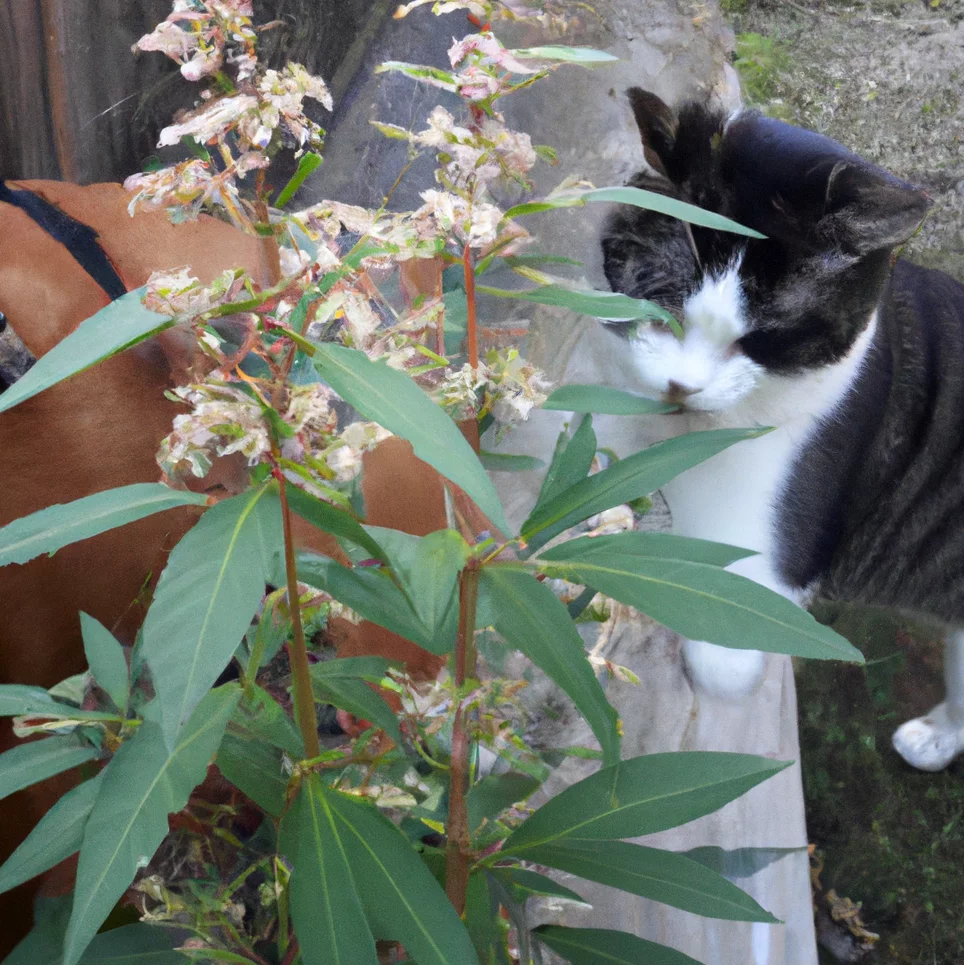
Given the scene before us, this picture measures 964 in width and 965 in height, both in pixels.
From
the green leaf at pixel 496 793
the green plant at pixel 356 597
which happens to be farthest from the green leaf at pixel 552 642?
the green leaf at pixel 496 793

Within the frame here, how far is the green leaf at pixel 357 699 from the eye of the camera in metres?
0.37

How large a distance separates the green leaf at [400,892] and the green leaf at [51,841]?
0.36ft

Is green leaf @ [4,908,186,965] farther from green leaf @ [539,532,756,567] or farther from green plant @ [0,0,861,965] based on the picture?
green leaf @ [539,532,756,567]

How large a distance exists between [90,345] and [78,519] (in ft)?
0.23

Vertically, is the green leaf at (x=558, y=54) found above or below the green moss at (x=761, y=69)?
above

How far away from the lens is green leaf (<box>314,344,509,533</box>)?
24 centimetres

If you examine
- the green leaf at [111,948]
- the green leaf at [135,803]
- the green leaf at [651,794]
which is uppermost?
the green leaf at [135,803]

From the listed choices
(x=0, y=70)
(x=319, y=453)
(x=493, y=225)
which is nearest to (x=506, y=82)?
(x=493, y=225)

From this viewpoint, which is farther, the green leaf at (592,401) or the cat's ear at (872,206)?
the cat's ear at (872,206)

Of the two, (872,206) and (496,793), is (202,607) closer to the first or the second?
(496,793)

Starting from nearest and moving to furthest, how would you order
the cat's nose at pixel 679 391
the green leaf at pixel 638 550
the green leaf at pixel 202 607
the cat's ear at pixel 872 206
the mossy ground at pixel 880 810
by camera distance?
the green leaf at pixel 202 607 < the green leaf at pixel 638 550 < the cat's ear at pixel 872 206 < the cat's nose at pixel 679 391 < the mossy ground at pixel 880 810

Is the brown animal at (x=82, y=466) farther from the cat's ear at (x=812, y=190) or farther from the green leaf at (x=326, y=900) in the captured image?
the cat's ear at (x=812, y=190)

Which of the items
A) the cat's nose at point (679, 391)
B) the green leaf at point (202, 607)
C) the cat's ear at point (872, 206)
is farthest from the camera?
the cat's nose at point (679, 391)

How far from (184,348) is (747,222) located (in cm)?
42
